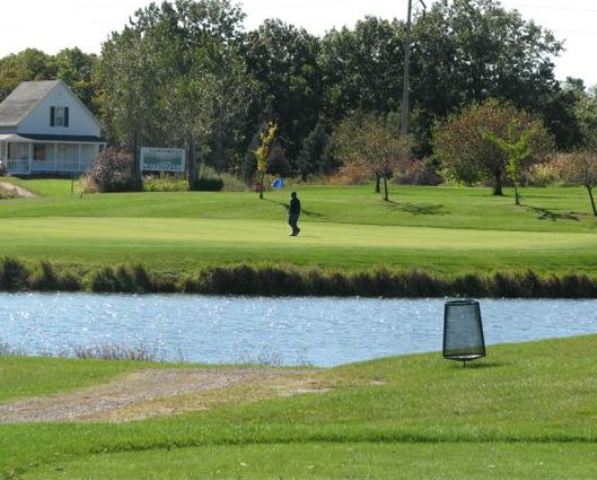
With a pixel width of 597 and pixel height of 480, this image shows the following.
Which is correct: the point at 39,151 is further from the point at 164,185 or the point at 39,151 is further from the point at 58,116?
the point at 164,185

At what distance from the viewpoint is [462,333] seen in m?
19.8

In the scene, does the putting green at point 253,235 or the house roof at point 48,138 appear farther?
the house roof at point 48,138

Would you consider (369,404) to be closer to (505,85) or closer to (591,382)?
(591,382)

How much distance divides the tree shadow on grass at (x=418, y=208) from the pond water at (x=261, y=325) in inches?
949

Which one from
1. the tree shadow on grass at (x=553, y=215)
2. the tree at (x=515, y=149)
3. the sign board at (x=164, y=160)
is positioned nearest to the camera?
the tree shadow on grass at (x=553, y=215)

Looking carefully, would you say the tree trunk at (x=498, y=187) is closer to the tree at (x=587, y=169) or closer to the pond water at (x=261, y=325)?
the tree at (x=587, y=169)

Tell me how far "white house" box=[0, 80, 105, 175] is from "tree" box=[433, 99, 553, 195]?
35558 millimetres

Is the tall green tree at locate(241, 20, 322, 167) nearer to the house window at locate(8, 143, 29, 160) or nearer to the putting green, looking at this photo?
the house window at locate(8, 143, 29, 160)

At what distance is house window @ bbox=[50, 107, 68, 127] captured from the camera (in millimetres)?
102625

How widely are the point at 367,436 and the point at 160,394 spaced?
4293 millimetres

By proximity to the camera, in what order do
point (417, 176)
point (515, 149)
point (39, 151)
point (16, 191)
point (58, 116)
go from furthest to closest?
point (58, 116), point (39, 151), point (417, 176), point (16, 191), point (515, 149)

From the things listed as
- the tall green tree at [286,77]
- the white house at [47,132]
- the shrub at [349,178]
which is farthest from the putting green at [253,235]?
the tall green tree at [286,77]

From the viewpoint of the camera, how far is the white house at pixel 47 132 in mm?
99562

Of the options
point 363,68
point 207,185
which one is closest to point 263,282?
point 207,185
